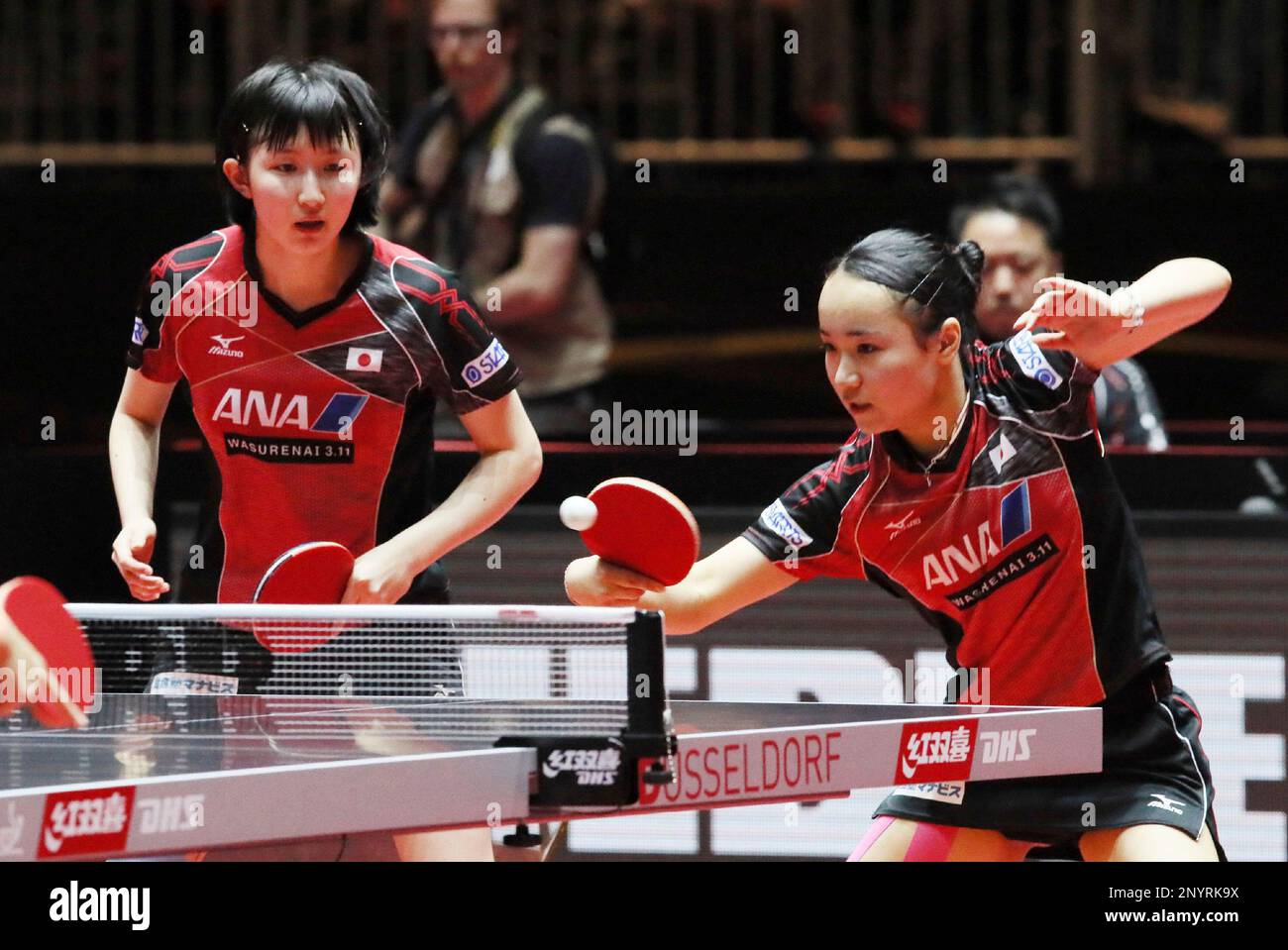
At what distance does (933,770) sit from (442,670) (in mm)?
890

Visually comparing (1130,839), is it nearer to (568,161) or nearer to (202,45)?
(568,161)

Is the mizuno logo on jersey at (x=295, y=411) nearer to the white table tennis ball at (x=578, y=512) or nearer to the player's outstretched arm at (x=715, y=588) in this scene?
the player's outstretched arm at (x=715, y=588)

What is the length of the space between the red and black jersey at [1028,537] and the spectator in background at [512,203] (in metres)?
2.62

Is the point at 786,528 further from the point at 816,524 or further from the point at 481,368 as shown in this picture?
the point at 481,368

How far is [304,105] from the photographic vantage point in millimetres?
3801

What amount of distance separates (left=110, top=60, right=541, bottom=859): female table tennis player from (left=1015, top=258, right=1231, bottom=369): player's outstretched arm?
3.39ft

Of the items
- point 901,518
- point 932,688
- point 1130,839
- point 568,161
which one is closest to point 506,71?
point 568,161

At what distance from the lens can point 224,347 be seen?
13.1ft

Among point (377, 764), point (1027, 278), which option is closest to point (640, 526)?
point (377, 764)

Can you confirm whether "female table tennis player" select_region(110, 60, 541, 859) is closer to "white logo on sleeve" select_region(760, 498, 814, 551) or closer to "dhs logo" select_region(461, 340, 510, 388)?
"dhs logo" select_region(461, 340, 510, 388)

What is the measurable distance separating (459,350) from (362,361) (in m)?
0.18

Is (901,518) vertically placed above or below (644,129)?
below

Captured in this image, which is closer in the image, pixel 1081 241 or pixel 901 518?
pixel 901 518

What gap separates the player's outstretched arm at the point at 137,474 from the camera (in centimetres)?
381
